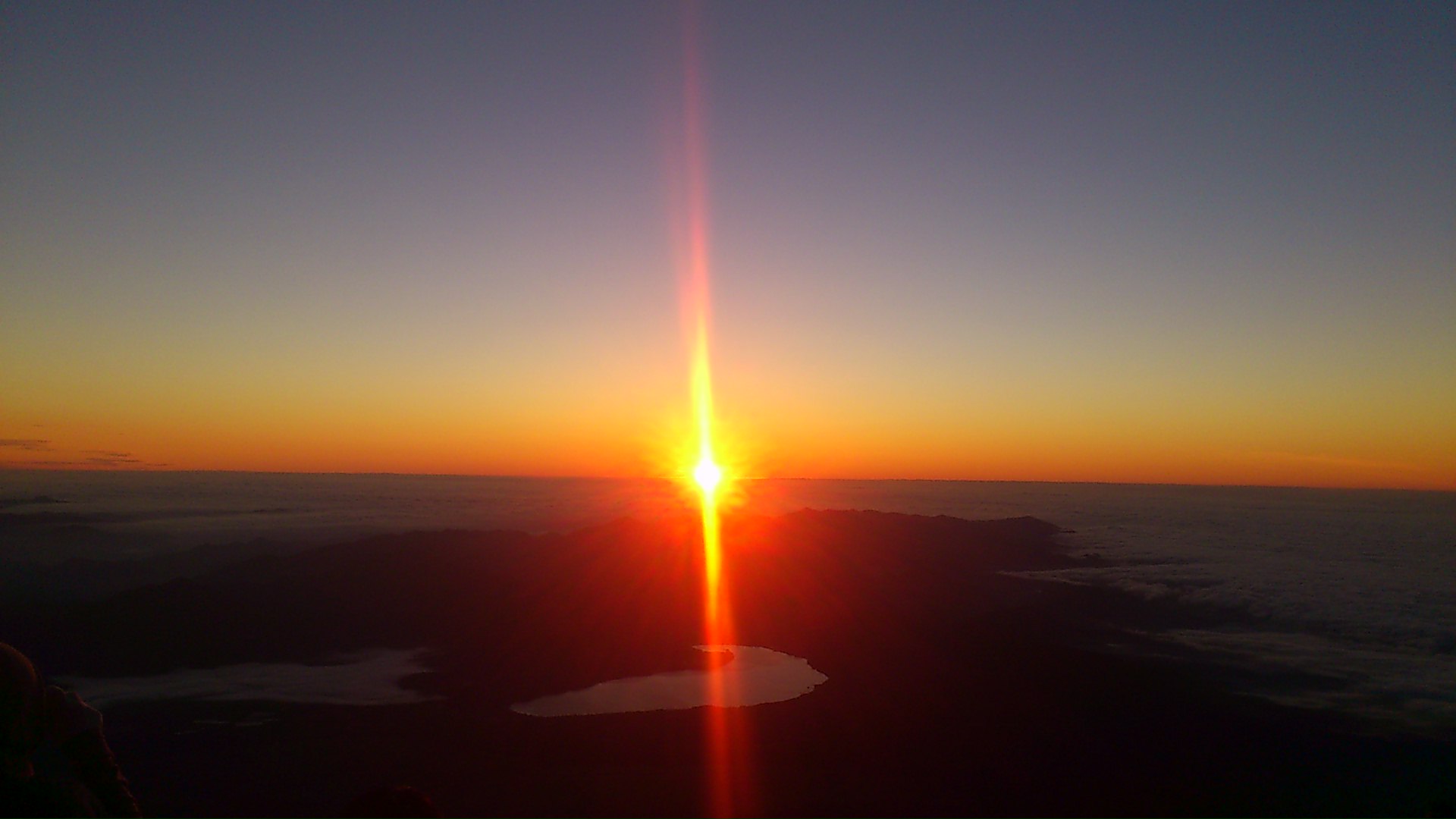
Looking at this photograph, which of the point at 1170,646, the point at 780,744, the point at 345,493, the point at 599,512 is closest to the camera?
the point at 780,744

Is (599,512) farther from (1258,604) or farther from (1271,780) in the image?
(1271,780)

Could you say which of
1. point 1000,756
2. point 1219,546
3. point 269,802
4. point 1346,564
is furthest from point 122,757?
point 1219,546

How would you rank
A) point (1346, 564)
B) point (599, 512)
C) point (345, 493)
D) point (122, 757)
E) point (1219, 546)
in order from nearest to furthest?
point (122, 757) < point (1346, 564) < point (1219, 546) < point (599, 512) < point (345, 493)

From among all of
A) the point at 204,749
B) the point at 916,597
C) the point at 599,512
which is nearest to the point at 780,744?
the point at 204,749

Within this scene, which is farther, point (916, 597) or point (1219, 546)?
point (1219, 546)

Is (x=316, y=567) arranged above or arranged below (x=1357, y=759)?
above

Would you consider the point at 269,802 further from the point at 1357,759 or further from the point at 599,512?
the point at 599,512
